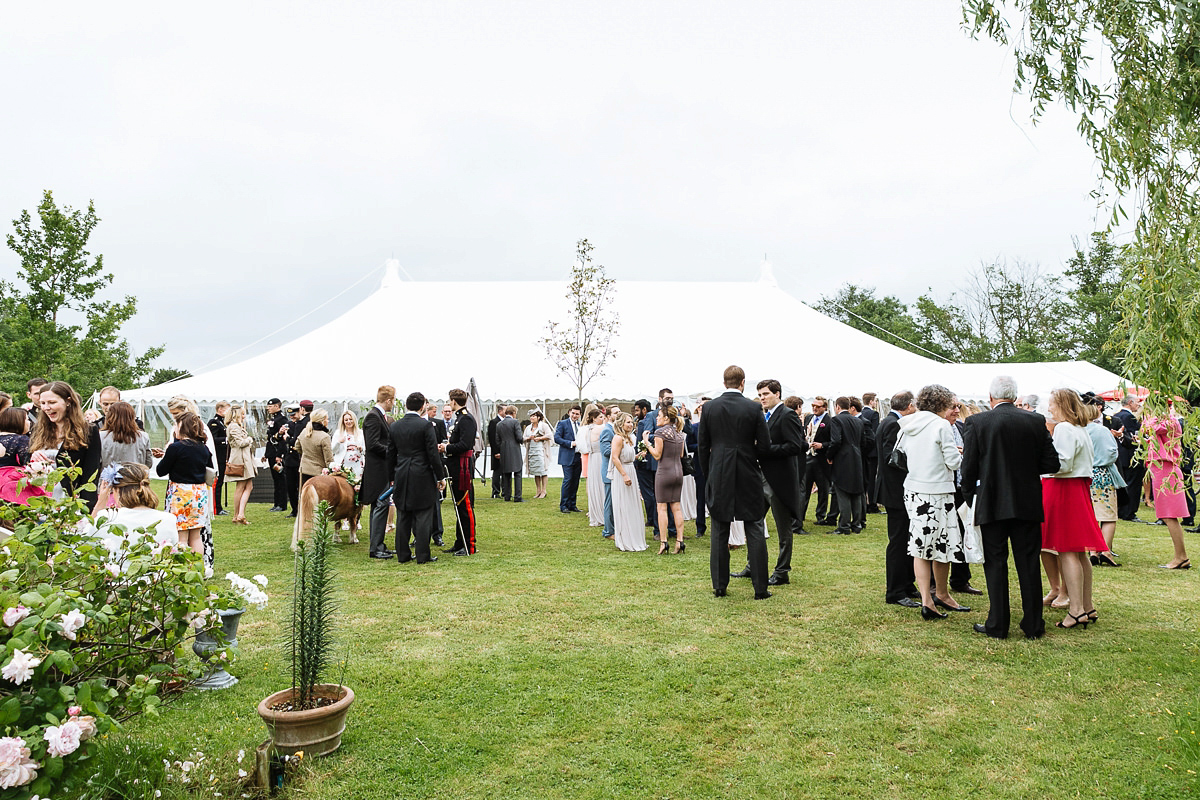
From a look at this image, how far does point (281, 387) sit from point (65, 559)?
18.1m

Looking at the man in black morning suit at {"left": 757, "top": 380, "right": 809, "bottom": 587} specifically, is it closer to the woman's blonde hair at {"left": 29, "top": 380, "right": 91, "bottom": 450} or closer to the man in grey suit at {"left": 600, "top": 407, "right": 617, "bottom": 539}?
the man in grey suit at {"left": 600, "top": 407, "right": 617, "bottom": 539}

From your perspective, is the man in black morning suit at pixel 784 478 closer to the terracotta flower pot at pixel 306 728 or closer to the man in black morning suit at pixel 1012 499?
the man in black morning suit at pixel 1012 499

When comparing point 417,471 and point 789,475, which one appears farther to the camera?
point 417,471

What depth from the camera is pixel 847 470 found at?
33.7 ft

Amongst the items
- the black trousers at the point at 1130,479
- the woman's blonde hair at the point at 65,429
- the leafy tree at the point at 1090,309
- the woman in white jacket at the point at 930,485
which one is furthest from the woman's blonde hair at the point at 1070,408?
the leafy tree at the point at 1090,309

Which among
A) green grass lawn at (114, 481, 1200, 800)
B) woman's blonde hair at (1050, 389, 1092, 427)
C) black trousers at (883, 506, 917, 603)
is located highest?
woman's blonde hair at (1050, 389, 1092, 427)

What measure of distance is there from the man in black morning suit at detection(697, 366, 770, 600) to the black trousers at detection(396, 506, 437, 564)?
328cm

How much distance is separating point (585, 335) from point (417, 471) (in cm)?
1316

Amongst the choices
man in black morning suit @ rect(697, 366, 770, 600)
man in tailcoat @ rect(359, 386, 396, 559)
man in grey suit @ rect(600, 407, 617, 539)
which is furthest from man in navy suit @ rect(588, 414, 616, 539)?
man in black morning suit @ rect(697, 366, 770, 600)

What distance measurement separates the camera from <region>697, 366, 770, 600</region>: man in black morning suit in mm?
6289

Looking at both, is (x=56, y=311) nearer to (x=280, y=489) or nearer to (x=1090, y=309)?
(x=280, y=489)

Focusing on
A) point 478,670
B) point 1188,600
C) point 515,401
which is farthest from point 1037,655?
point 515,401

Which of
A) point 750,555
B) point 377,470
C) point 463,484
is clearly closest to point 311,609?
point 750,555

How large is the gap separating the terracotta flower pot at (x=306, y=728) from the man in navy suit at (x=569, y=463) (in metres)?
9.55
